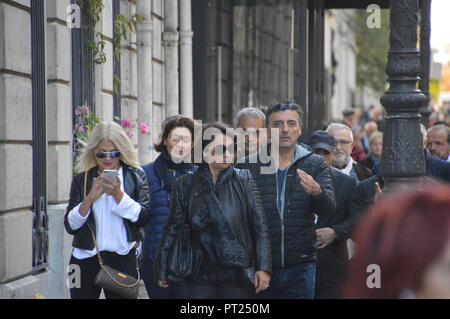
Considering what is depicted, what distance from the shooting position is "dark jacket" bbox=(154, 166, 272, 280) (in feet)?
17.7

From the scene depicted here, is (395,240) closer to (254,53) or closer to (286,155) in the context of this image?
(286,155)

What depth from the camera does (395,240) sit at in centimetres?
192

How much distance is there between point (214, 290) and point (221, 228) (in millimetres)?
350

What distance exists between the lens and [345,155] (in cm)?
830

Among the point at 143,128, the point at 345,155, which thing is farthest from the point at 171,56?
the point at 345,155

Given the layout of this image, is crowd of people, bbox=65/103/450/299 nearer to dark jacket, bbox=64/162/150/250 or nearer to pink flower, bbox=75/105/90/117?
dark jacket, bbox=64/162/150/250

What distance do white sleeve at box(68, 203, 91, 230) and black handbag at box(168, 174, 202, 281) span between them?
0.72 m

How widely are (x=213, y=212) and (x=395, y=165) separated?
3.83 feet

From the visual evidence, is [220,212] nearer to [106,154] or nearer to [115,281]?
[115,281]

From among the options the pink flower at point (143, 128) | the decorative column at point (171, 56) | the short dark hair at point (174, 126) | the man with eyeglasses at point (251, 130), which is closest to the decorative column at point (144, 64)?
the pink flower at point (143, 128)

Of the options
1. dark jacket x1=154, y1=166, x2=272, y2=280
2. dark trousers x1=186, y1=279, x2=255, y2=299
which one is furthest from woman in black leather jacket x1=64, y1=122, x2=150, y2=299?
dark trousers x1=186, y1=279, x2=255, y2=299

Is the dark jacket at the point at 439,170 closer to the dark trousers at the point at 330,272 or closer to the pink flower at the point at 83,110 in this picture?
the dark trousers at the point at 330,272

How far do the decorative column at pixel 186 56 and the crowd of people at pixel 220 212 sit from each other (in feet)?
20.8

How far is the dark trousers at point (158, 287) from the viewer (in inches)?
221
